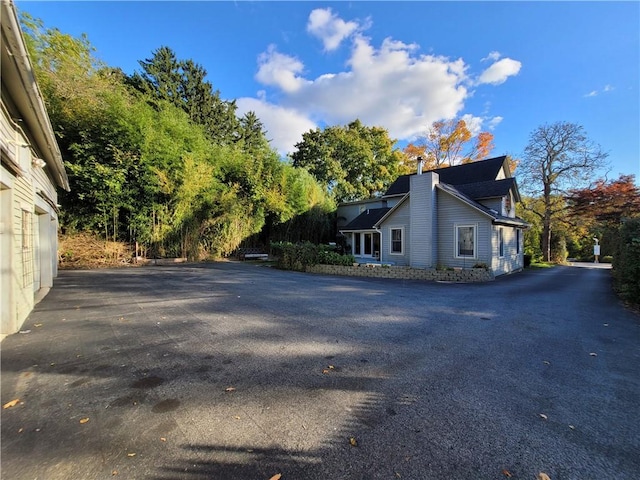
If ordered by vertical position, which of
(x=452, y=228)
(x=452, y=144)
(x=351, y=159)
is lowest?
(x=452, y=228)

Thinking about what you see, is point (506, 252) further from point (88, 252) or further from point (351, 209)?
point (88, 252)

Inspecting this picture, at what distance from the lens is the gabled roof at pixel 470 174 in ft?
54.6

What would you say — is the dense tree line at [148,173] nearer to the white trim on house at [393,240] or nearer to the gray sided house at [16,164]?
the white trim on house at [393,240]

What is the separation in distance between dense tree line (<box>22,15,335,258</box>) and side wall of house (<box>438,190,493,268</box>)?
388 inches

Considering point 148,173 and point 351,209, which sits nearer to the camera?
point 148,173

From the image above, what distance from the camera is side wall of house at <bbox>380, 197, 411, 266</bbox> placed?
1364 centimetres

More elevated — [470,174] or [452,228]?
[470,174]

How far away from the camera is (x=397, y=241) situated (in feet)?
46.5

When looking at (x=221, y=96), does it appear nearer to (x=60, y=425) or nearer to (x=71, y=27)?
(x=71, y=27)

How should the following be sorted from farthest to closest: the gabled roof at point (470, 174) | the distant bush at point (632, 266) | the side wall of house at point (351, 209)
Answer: the side wall of house at point (351, 209)
the gabled roof at point (470, 174)
the distant bush at point (632, 266)

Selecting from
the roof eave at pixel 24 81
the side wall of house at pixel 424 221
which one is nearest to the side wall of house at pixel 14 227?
the roof eave at pixel 24 81

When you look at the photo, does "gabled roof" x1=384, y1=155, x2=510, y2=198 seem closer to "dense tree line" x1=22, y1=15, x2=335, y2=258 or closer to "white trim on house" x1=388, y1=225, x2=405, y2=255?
"white trim on house" x1=388, y1=225, x2=405, y2=255

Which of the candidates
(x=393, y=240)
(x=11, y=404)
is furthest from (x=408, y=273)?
(x=11, y=404)

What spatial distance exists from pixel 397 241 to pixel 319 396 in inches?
485
